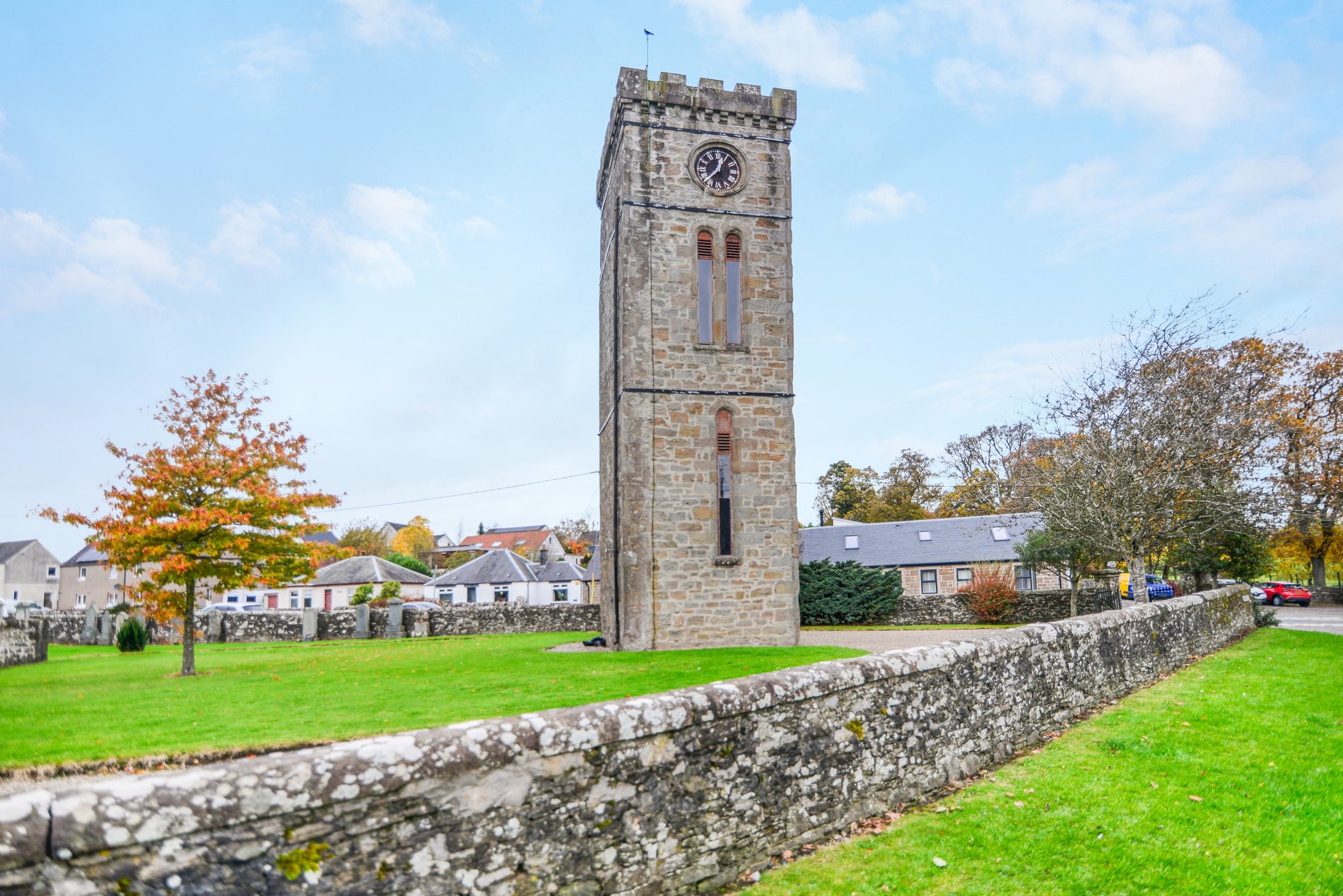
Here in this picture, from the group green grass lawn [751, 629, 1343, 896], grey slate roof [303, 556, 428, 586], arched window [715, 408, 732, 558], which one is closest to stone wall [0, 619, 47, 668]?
arched window [715, 408, 732, 558]

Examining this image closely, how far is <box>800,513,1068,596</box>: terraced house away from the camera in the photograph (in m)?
38.8

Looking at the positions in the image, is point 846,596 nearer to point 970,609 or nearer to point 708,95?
point 970,609

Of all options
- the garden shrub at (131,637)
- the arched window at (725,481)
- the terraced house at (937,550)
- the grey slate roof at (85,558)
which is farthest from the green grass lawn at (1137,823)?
the grey slate roof at (85,558)

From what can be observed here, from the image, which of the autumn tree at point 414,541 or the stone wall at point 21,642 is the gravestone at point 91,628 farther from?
the autumn tree at point 414,541

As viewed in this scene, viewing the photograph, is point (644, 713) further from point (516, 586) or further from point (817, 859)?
point (516, 586)

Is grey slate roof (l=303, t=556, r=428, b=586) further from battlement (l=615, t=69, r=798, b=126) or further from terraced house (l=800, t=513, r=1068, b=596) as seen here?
battlement (l=615, t=69, r=798, b=126)

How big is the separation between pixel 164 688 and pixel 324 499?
18.9 ft

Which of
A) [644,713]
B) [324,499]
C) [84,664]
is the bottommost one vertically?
[84,664]

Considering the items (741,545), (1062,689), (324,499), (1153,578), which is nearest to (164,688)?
(324,499)

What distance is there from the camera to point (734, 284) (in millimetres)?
21141

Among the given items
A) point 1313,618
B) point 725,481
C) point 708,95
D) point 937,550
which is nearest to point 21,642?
point 725,481

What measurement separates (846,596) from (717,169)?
19.6 m

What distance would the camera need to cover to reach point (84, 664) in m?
22.5

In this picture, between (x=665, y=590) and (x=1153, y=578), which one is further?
(x=1153, y=578)
